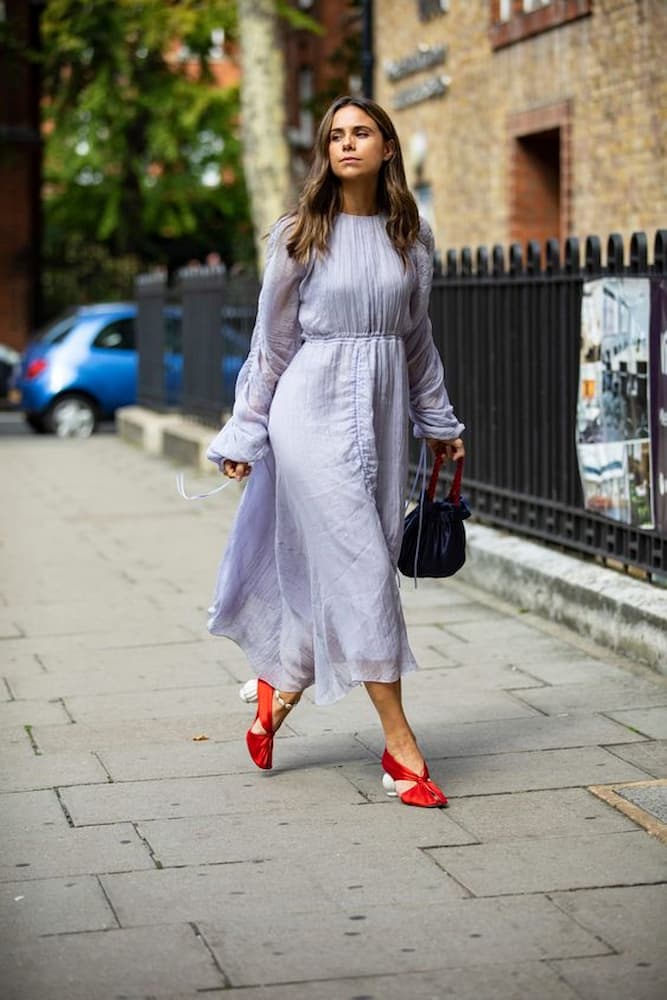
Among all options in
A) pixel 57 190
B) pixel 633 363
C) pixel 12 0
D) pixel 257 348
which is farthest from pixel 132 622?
pixel 57 190

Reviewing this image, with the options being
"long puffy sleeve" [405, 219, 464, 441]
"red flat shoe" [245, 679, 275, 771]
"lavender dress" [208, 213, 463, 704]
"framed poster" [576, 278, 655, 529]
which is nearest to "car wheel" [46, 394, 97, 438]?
"framed poster" [576, 278, 655, 529]

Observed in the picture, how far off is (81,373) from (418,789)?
16.7 m

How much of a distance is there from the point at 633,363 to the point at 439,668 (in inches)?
58.5

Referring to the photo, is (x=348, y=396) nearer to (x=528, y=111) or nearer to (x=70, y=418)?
(x=528, y=111)

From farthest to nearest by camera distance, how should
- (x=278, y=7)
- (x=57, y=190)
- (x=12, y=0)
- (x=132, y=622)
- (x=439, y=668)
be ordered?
(x=57, y=190)
(x=12, y=0)
(x=278, y=7)
(x=132, y=622)
(x=439, y=668)

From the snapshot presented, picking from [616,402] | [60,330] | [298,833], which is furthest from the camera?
[60,330]

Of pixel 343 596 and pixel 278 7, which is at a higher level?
pixel 278 7

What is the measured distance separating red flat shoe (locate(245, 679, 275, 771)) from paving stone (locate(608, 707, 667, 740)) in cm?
127

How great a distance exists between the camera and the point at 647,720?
621 centimetres

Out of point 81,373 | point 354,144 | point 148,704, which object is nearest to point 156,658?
point 148,704

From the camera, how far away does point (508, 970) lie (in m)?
3.89

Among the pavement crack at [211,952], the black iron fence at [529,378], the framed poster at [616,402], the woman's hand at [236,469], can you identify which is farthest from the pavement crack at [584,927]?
the framed poster at [616,402]

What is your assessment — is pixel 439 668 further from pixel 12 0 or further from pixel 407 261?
pixel 12 0

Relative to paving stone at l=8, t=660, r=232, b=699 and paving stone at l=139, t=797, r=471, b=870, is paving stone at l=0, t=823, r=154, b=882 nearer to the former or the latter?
paving stone at l=139, t=797, r=471, b=870
